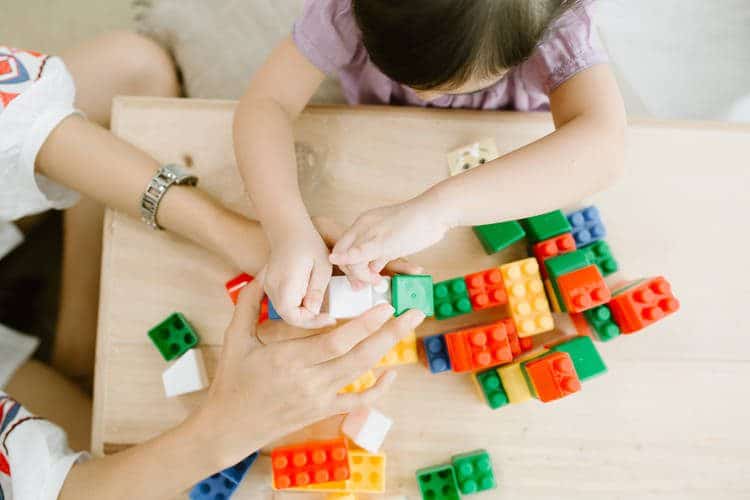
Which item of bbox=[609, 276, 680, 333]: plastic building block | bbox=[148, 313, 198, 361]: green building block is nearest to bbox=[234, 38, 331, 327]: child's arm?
bbox=[148, 313, 198, 361]: green building block

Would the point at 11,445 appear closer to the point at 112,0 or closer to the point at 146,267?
the point at 146,267

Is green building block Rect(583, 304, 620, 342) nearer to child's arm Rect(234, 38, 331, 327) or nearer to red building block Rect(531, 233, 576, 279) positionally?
red building block Rect(531, 233, 576, 279)

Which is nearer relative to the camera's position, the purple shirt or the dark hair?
the dark hair

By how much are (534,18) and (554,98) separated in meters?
0.22

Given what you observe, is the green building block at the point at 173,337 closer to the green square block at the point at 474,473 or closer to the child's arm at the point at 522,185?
the child's arm at the point at 522,185

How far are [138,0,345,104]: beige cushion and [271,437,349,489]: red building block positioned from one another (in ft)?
2.06

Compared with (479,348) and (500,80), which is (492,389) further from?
(500,80)

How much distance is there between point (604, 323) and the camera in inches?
24.2

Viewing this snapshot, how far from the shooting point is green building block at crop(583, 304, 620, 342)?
0.61 metres

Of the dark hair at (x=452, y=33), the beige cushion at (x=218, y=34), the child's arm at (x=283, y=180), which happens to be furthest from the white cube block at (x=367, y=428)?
the beige cushion at (x=218, y=34)

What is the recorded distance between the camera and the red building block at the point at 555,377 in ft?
1.85

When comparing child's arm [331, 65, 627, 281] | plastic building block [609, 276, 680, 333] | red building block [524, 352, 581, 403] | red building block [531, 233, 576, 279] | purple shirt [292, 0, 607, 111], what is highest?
purple shirt [292, 0, 607, 111]

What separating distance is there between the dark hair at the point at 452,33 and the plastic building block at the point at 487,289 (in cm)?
23

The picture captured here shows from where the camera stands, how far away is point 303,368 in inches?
21.5
